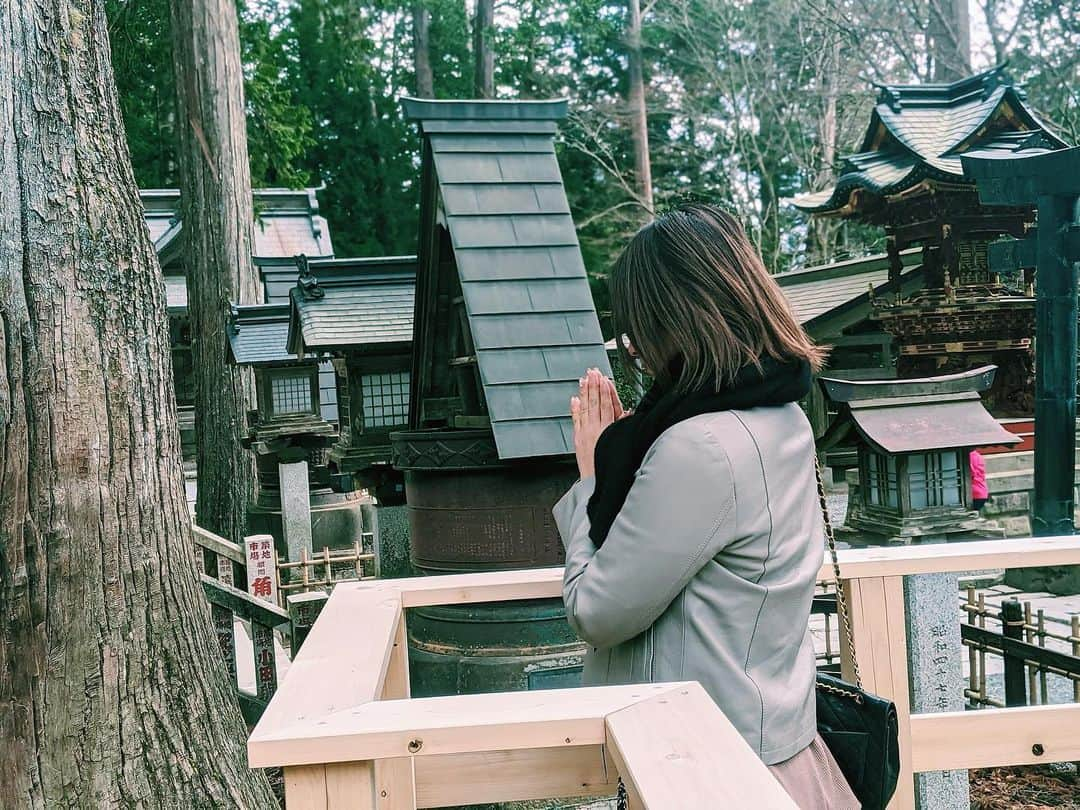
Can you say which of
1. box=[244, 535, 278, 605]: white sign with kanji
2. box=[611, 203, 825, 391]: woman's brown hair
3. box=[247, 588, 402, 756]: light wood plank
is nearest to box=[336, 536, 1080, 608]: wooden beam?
box=[247, 588, 402, 756]: light wood plank

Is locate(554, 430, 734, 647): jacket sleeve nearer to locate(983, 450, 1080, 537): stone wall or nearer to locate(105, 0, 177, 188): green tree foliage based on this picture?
locate(105, 0, 177, 188): green tree foliage

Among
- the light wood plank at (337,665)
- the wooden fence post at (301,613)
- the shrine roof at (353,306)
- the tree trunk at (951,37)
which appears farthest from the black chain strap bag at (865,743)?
the tree trunk at (951,37)

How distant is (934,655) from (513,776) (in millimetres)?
1407

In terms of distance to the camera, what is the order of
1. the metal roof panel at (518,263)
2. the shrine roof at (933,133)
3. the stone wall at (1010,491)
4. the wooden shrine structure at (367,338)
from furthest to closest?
1. the shrine roof at (933,133)
2. the stone wall at (1010,491)
3. the wooden shrine structure at (367,338)
4. the metal roof panel at (518,263)

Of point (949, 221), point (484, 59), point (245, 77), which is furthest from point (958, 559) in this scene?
point (484, 59)

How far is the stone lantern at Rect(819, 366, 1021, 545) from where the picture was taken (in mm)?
7414

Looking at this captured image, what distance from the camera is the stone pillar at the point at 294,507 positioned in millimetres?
8820

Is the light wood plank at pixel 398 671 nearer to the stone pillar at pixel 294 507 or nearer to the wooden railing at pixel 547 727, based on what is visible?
the wooden railing at pixel 547 727

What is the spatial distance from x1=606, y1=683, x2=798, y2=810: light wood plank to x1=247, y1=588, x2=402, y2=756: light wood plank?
1.38 ft

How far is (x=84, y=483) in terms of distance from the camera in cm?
267

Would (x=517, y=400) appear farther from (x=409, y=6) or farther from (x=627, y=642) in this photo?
(x=409, y=6)

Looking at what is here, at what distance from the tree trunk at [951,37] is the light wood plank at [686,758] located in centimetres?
1876

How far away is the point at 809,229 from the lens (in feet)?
77.6

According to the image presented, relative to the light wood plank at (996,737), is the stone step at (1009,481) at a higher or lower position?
lower
